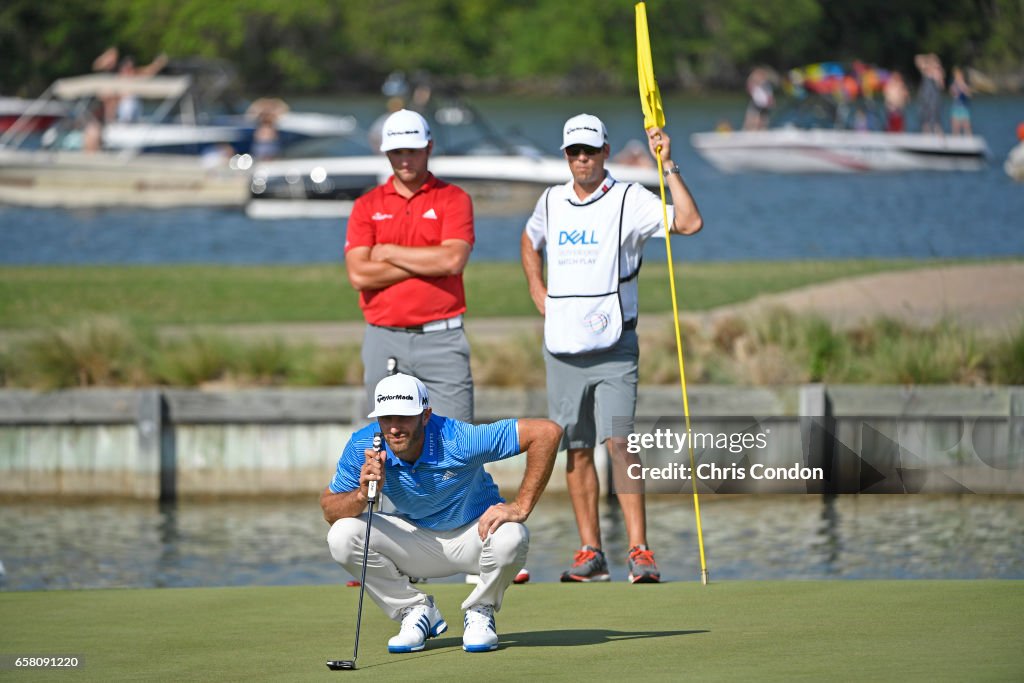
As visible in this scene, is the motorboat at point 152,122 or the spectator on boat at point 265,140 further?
the spectator on boat at point 265,140

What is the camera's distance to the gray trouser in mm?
8867

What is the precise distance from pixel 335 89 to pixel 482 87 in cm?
812

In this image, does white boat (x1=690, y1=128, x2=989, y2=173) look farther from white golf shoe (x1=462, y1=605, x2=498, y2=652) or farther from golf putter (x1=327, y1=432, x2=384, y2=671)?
golf putter (x1=327, y1=432, x2=384, y2=671)

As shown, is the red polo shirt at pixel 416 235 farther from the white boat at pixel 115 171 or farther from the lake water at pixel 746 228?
the white boat at pixel 115 171

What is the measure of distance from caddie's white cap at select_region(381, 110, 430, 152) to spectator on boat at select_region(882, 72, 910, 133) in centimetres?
3485

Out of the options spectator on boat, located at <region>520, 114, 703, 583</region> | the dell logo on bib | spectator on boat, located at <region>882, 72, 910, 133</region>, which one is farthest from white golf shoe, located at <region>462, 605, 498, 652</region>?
spectator on boat, located at <region>882, 72, 910, 133</region>

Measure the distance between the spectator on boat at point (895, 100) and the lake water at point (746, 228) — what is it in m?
1.85

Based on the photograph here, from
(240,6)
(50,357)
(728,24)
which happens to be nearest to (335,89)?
(240,6)

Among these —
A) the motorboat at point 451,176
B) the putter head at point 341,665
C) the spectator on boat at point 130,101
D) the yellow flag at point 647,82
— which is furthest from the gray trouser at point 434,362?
the spectator on boat at point 130,101

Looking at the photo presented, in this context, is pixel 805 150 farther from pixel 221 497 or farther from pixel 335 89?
pixel 335 89

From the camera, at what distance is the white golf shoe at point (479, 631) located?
23.0ft

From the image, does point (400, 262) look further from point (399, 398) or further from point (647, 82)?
point (399, 398)

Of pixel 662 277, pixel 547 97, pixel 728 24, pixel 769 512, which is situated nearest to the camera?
pixel 769 512

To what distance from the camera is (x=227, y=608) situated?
8.43m
